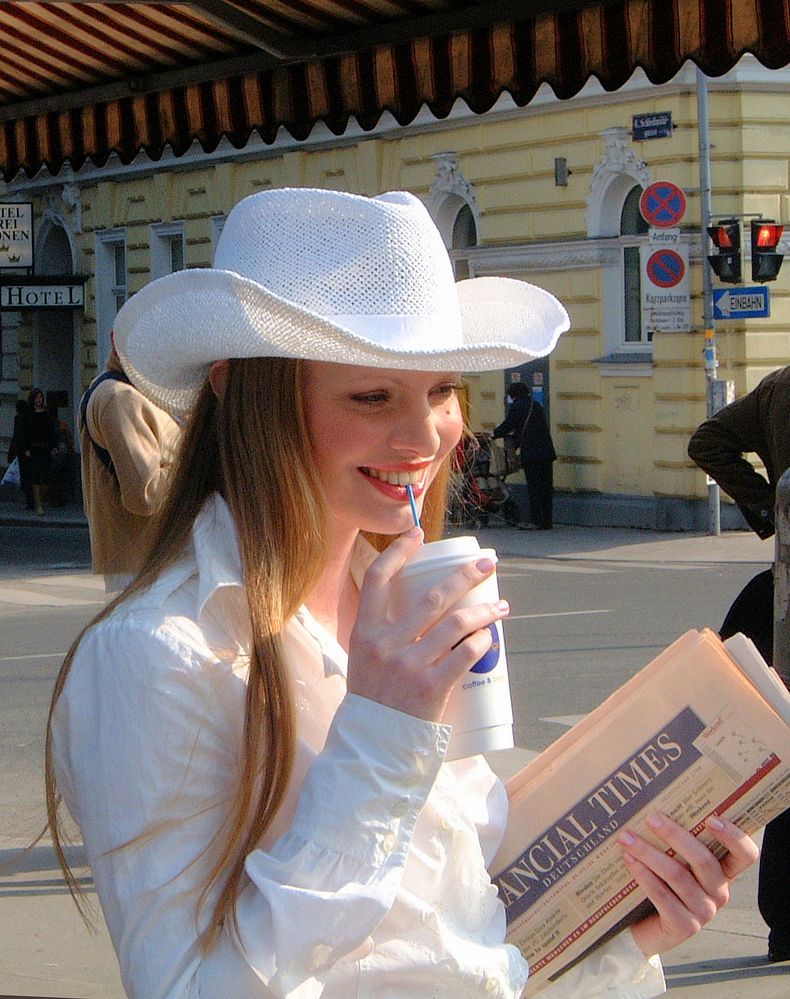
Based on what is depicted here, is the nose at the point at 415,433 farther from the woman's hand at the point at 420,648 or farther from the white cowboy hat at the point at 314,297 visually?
the woman's hand at the point at 420,648

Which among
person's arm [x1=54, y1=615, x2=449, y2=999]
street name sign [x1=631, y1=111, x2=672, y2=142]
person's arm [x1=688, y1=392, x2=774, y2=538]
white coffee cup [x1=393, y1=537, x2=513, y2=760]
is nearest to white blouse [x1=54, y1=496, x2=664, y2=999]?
person's arm [x1=54, y1=615, x2=449, y2=999]

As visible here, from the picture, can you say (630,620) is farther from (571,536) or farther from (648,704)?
(648,704)

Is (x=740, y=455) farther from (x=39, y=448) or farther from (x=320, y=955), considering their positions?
(x=39, y=448)

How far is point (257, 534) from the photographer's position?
1.82m

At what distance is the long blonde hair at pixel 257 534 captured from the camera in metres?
1.69

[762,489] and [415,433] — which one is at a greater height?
[415,433]

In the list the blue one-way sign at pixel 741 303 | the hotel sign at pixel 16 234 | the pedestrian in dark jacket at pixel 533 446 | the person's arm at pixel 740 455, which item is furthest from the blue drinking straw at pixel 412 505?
the pedestrian in dark jacket at pixel 533 446

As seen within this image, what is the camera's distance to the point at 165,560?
1.85 m

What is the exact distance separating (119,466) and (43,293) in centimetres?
2065

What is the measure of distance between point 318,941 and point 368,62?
7.80ft

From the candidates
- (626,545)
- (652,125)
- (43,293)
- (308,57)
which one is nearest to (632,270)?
(652,125)

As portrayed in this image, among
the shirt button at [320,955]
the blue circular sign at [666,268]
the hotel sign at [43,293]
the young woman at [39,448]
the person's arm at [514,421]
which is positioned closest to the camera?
the shirt button at [320,955]

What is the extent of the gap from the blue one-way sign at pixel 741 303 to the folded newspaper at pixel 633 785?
1488 centimetres

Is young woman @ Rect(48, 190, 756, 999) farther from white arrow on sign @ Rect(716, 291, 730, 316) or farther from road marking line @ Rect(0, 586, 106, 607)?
white arrow on sign @ Rect(716, 291, 730, 316)
